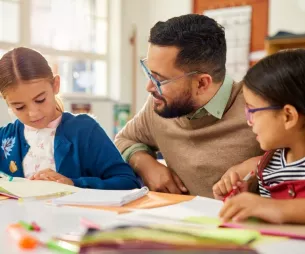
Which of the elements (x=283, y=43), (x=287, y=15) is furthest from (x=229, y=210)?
(x=287, y=15)

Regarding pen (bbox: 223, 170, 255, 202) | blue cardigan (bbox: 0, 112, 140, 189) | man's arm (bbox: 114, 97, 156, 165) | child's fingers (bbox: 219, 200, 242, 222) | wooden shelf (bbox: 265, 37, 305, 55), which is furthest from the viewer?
wooden shelf (bbox: 265, 37, 305, 55)

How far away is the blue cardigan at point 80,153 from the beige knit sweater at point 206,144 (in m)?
Result: 0.20

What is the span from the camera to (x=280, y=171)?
1205 mm

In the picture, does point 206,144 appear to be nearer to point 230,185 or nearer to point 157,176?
point 157,176

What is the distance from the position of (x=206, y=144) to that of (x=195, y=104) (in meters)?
0.15

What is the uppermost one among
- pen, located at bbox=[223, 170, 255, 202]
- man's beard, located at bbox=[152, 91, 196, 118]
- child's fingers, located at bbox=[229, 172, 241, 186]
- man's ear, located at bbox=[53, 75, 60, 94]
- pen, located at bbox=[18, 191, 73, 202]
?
man's ear, located at bbox=[53, 75, 60, 94]

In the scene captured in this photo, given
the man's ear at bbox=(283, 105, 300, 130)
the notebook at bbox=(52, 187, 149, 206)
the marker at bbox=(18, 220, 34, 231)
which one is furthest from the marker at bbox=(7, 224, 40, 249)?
the man's ear at bbox=(283, 105, 300, 130)

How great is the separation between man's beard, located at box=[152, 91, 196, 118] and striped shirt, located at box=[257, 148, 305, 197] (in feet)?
1.38

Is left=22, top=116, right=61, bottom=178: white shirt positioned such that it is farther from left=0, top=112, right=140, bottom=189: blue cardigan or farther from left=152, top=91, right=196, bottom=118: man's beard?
left=152, top=91, right=196, bottom=118: man's beard

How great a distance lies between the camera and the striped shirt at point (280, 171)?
3.80ft

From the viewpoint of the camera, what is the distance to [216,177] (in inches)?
63.9

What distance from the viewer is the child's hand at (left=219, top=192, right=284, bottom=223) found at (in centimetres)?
94

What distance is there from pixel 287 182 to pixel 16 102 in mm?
895

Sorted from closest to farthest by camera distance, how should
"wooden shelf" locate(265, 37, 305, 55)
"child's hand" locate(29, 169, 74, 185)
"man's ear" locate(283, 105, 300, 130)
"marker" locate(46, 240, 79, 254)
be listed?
1. "marker" locate(46, 240, 79, 254)
2. "man's ear" locate(283, 105, 300, 130)
3. "child's hand" locate(29, 169, 74, 185)
4. "wooden shelf" locate(265, 37, 305, 55)
